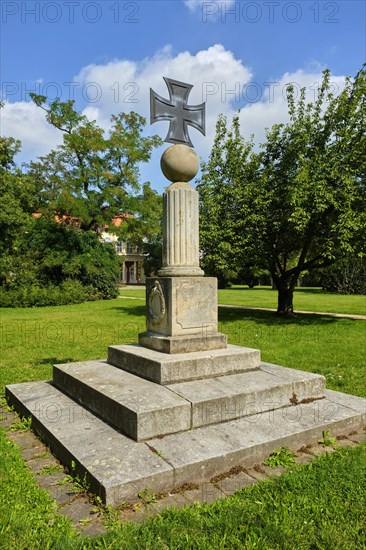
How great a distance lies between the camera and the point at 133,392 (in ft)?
13.6

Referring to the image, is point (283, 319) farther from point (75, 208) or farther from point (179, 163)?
point (75, 208)

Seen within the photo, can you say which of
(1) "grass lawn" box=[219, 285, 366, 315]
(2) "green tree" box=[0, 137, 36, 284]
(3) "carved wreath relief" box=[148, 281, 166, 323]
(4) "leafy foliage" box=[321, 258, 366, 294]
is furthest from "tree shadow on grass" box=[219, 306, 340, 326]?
(4) "leafy foliage" box=[321, 258, 366, 294]

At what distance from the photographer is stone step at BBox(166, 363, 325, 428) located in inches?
156

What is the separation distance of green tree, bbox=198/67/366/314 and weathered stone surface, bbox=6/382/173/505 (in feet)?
31.2

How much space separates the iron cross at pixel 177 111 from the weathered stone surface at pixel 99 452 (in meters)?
3.92

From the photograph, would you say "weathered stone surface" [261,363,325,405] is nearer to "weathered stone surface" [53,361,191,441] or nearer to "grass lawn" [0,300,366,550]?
"grass lawn" [0,300,366,550]

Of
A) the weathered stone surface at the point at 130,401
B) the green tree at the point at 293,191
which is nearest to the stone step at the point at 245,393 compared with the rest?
the weathered stone surface at the point at 130,401

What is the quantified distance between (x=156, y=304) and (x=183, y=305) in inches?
16.7

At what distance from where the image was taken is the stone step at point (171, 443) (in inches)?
120

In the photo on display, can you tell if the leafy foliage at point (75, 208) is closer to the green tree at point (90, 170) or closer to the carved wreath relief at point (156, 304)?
the green tree at point (90, 170)

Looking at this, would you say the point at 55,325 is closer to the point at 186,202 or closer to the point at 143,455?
the point at 186,202

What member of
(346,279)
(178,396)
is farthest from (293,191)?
(346,279)

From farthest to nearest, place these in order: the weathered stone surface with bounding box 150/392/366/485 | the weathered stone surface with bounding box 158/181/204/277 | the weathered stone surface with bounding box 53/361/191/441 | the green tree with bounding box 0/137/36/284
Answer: the green tree with bounding box 0/137/36/284
the weathered stone surface with bounding box 158/181/204/277
the weathered stone surface with bounding box 53/361/191/441
the weathered stone surface with bounding box 150/392/366/485

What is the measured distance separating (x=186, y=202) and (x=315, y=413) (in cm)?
309
